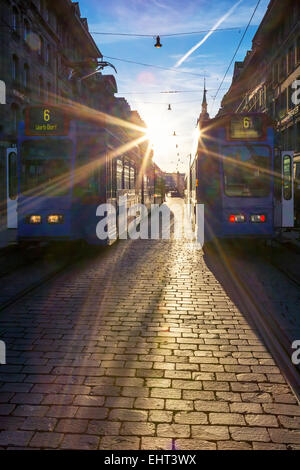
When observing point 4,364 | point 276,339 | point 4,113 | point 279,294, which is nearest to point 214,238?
point 279,294

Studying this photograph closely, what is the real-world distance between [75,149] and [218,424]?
9.02m

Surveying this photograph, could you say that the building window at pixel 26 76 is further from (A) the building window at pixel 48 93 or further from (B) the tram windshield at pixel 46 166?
(B) the tram windshield at pixel 46 166

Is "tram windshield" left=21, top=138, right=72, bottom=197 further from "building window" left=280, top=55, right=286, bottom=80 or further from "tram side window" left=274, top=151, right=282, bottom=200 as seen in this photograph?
"building window" left=280, top=55, right=286, bottom=80

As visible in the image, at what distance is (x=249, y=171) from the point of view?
38.9ft

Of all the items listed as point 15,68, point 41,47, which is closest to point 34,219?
point 15,68

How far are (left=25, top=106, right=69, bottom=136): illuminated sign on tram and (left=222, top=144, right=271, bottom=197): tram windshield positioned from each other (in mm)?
4230

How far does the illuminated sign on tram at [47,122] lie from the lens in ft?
36.7

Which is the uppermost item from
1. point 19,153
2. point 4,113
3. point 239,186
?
point 4,113

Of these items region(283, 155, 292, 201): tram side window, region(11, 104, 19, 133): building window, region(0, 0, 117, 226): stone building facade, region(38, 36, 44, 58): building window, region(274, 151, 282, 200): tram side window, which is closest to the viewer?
region(283, 155, 292, 201): tram side window

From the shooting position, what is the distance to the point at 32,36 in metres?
32.0

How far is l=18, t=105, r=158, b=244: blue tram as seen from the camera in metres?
11.0

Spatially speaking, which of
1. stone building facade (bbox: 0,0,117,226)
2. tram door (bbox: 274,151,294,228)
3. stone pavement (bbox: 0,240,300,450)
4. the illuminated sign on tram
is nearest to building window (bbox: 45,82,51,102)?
stone building facade (bbox: 0,0,117,226)

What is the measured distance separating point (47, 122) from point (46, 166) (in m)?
1.07

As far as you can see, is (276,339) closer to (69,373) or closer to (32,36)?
Result: (69,373)
